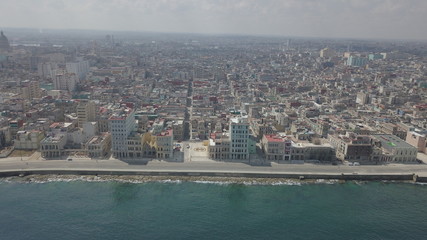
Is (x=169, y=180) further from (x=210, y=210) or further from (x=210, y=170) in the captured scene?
(x=210, y=210)

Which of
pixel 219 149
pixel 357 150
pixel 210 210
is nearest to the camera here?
pixel 210 210

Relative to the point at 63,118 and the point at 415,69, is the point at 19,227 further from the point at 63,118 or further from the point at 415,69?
the point at 415,69

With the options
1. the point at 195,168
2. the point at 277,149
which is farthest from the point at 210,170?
the point at 277,149

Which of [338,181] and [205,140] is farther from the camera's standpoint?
[205,140]

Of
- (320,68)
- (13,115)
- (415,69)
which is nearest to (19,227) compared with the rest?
(13,115)

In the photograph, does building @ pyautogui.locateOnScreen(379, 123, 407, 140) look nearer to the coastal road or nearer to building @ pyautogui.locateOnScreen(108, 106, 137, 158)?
the coastal road

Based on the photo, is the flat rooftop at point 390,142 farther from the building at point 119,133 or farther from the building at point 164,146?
the building at point 119,133

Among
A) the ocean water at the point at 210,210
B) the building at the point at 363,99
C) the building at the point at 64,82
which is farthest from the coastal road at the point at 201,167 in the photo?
the building at the point at 64,82
